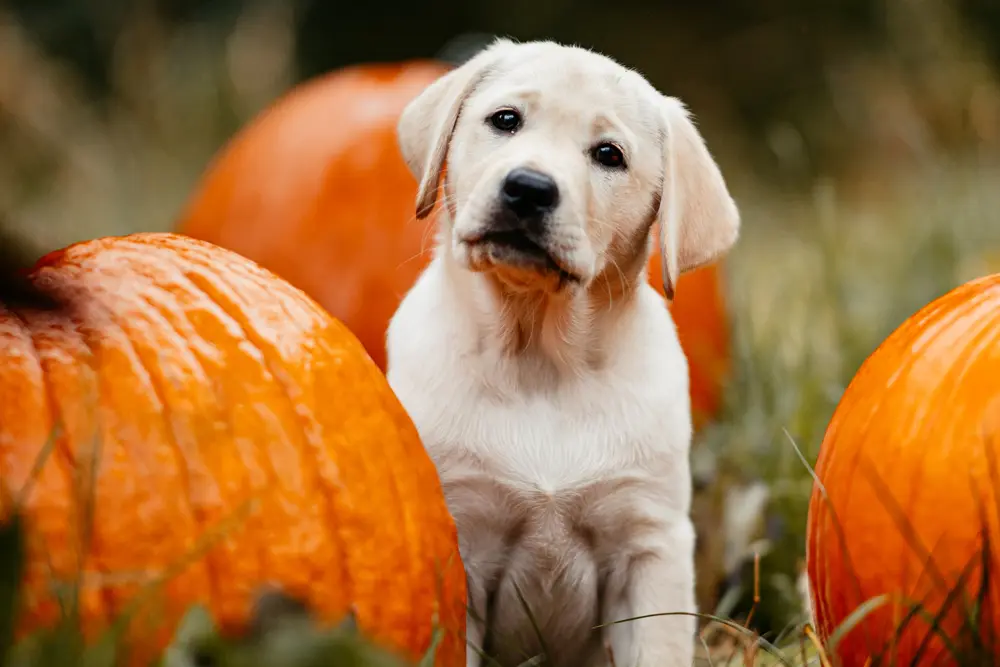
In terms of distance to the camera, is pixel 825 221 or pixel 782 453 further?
pixel 825 221

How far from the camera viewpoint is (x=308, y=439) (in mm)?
1992

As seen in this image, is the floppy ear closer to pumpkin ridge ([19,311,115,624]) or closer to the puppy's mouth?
the puppy's mouth

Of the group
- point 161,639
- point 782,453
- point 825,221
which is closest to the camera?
point 161,639

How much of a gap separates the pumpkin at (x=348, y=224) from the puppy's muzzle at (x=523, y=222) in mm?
1453

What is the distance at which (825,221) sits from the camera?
159 inches

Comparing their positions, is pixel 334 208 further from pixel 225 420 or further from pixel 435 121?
pixel 225 420

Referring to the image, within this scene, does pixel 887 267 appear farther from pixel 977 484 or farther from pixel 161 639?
pixel 161 639

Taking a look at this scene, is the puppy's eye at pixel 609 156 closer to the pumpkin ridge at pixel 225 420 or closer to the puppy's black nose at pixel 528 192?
the puppy's black nose at pixel 528 192

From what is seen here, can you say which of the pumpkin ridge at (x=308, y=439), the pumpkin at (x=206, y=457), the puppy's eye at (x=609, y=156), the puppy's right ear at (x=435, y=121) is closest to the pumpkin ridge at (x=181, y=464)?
the pumpkin at (x=206, y=457)

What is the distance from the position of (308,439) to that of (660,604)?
2.96 ft

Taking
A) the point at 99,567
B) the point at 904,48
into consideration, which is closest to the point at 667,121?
the point at 99,567

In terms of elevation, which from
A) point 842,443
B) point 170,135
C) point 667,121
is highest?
point 667,121

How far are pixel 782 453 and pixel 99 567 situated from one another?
2.21 m

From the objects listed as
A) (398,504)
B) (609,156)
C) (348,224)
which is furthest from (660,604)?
(348,224)
